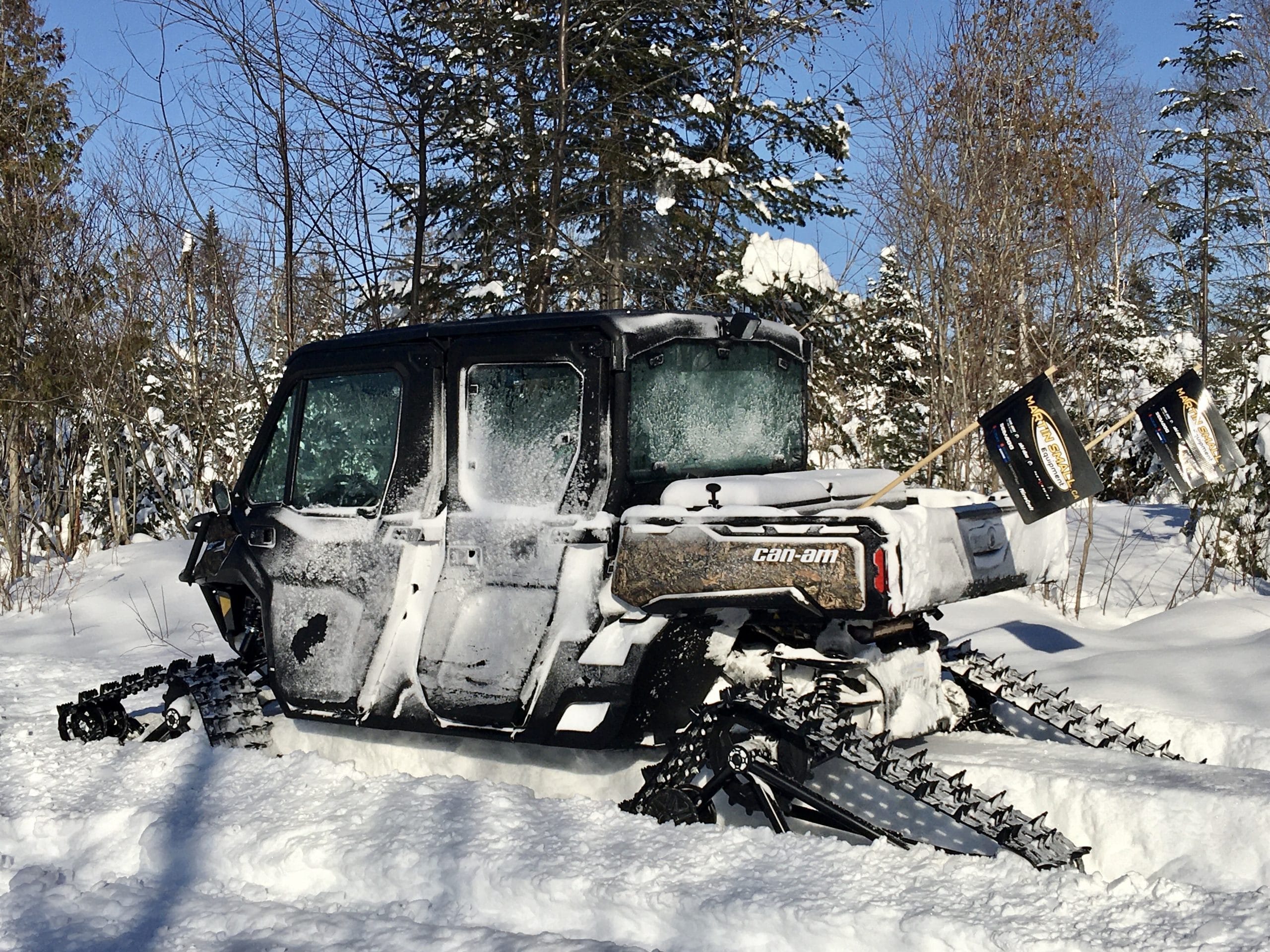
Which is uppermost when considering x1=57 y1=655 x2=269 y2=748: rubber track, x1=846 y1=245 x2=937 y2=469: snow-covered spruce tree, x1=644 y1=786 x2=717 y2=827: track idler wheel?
x1=846 y1=245 x2=937 y2=469: snow-covered spruce tree

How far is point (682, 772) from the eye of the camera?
3.96m

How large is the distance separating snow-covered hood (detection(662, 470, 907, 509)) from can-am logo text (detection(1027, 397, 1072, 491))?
63 cm

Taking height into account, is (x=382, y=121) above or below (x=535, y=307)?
above

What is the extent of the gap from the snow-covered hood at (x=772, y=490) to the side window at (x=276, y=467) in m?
1.96

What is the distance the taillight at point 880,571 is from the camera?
3.76m

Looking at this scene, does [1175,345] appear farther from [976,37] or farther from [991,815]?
[991,815]

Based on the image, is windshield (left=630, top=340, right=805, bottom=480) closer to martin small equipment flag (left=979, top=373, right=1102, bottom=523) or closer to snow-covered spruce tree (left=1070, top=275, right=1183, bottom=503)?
martin small equipment flag (left=979, top=373, right=1102, bottom=523)

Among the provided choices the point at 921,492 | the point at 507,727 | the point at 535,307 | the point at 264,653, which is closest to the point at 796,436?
the point at 921,492

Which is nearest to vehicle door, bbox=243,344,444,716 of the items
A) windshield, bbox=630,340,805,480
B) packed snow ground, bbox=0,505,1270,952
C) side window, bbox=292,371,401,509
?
side window, bbox=292,371,401,509

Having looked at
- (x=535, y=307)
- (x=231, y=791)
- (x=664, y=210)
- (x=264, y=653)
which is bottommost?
(x=231, y=791)

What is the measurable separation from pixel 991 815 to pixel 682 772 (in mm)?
1003

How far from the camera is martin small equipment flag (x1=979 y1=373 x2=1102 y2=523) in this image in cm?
406

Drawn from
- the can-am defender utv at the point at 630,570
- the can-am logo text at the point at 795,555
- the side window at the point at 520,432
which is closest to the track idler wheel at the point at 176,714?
the can-am defender utv at the point at 630,570

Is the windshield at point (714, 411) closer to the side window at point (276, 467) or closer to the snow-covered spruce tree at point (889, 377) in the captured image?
the side window at point (276, 467)
